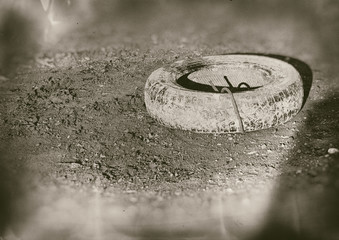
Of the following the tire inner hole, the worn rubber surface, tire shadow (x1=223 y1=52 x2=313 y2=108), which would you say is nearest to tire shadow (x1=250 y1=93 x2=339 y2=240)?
the worn rubber surface

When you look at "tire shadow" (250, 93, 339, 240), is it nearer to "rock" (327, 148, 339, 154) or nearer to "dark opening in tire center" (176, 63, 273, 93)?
"rock" (327, 148, 339, 154)

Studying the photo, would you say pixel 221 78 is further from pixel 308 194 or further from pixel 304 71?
pixel 308 194

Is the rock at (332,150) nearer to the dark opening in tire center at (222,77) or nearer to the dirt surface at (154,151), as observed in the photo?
the dirt surface at (154,151)

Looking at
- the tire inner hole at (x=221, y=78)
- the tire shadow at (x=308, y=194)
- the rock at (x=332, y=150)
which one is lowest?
the tire shadow at (x=308, y=194)

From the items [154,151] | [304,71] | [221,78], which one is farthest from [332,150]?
[304,71]

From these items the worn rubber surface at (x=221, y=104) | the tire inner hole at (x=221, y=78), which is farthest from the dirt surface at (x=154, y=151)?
the tire inner hole at (x=221, y=78)
